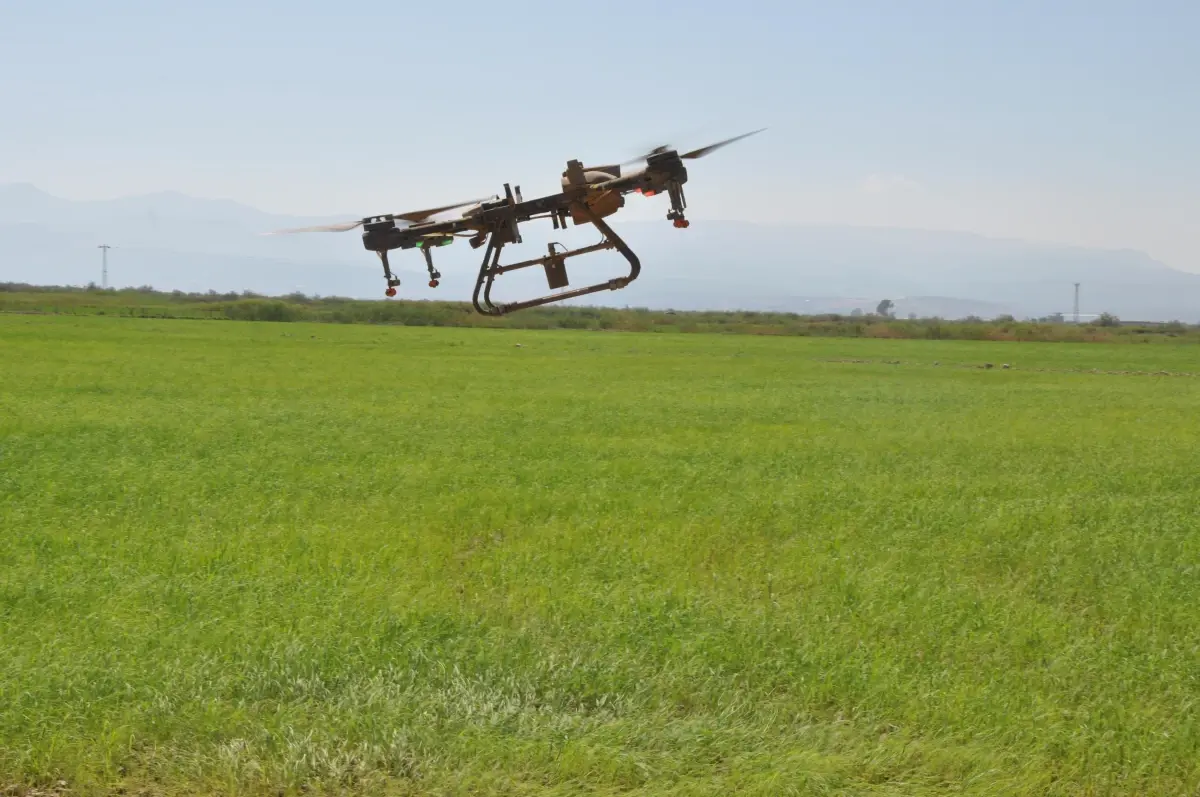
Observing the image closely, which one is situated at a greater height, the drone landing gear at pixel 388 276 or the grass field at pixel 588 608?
the drone landing gear at pixel 388 276

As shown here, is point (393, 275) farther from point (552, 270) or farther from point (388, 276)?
point (552, 270)

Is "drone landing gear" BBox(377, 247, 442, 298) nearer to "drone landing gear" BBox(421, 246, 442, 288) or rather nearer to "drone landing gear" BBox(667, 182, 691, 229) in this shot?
"drone landing gear" BBox(421, 246, 442, 288)

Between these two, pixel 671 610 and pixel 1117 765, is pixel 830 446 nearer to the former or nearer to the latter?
pixel 671 610

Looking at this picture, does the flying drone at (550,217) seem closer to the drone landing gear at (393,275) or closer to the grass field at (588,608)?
the drone landing gear at (393,275)

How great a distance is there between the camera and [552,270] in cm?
397

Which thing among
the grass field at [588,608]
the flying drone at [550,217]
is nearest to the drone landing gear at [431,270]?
the flying drone at [550,217]

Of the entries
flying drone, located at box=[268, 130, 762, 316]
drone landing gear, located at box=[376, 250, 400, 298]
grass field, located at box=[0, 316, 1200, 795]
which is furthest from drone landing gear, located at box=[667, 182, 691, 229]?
grass field, located at box=[0, 316, 1200, 795]

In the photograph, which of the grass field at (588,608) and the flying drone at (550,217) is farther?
the grass field at (588,608)

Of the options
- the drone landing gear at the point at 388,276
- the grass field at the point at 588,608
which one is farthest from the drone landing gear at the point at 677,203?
the grass field at the point at 588,608

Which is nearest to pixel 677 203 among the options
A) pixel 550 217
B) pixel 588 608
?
pixel 550 217

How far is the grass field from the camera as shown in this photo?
300 inches

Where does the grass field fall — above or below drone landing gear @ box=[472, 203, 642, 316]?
below

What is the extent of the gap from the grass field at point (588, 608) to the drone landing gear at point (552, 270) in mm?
3973

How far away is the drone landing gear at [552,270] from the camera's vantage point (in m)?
3.93
